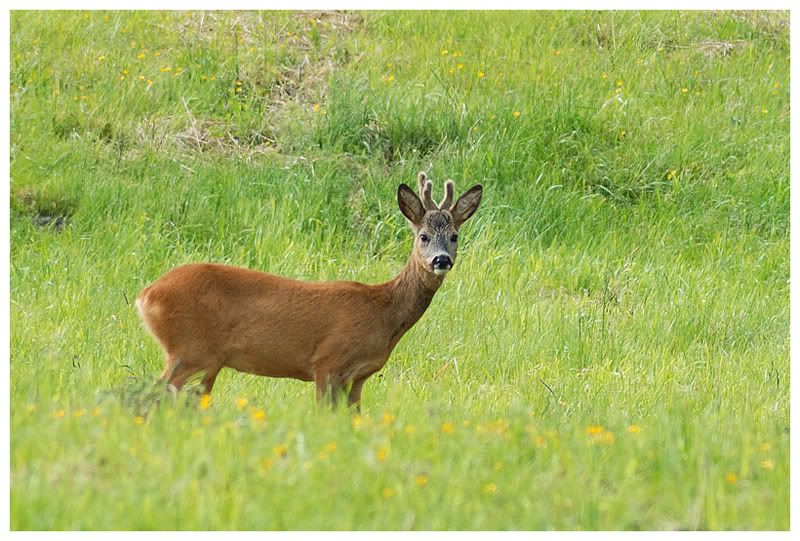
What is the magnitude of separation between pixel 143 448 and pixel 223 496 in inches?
22.0

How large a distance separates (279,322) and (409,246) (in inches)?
185

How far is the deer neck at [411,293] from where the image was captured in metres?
7.27

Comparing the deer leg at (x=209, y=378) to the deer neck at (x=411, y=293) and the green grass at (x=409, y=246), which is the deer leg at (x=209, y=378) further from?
the deer neck at (x=411, y=293)

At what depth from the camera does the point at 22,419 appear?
568cm

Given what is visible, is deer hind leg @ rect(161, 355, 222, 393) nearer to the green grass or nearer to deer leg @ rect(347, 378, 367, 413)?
the green grass

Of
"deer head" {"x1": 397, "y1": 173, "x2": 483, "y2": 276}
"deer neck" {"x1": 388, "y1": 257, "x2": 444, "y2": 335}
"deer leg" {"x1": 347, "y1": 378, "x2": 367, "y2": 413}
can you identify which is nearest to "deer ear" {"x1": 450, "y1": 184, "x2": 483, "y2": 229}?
"deer head" {"x1": 397, "y1": 173, "x2": 483, "y2": 276}

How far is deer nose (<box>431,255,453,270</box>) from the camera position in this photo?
703 cm

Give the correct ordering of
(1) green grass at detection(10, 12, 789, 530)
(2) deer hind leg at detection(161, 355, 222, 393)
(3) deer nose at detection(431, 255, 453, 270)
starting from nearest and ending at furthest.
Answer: (1) green grass at detection(10, 12, 789, 530) → (2) deer hind leg at detection(161, 355, 222, 393) → (3) deer nose at detection(431, 255, 453, 270)

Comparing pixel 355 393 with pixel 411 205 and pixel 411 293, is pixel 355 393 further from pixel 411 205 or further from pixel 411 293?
pixel 411 205

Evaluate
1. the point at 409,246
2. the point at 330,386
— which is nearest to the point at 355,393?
the point at 330,386

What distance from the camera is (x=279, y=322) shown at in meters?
7.02

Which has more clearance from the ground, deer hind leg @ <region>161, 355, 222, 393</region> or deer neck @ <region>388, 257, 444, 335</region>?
deer neck @ <region>388, 257, 444, 335</region>

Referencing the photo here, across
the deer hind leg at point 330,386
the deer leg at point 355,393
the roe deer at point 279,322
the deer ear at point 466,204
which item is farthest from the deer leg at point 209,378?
the deer ear at point 466,204

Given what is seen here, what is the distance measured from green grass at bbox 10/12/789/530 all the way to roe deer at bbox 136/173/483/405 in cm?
27
